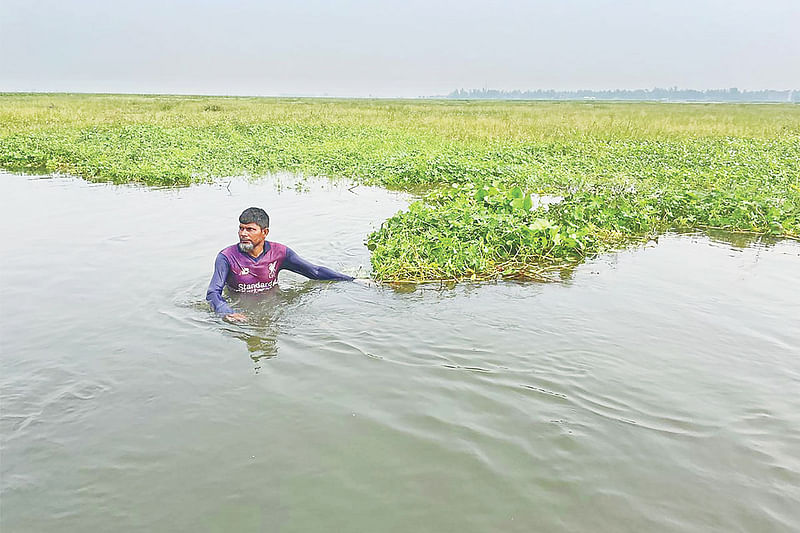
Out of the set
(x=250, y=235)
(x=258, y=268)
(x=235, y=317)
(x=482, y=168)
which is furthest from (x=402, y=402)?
(x=482, y=168)

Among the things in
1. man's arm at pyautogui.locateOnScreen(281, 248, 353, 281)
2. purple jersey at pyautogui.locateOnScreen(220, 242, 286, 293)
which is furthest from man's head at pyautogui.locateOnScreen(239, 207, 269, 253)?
man's arm at pyautogui.locateOnScreen(281, 248, 353, 281)

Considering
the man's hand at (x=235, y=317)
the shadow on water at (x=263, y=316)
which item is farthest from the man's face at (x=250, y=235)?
the man's hand at (x=235, y=317)

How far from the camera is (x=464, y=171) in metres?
15.2

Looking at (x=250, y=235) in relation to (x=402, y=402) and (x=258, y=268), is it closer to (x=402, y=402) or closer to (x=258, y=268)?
(x=258, y=268)

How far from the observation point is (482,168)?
15320mm

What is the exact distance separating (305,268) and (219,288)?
1.11 m

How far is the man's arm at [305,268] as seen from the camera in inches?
282

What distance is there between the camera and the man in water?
6.47 m

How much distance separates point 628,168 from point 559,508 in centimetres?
1385

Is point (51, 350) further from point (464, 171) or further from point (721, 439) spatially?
point (464, 171)

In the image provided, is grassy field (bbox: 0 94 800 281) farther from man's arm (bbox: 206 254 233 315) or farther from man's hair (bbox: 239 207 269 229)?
man's arm (bbox: 206 254 233 315)

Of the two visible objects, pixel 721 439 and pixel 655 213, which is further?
pixel 655 213

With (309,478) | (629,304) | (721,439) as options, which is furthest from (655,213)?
(309,478)

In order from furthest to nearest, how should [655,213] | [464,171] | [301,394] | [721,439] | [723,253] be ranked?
1. [464,171]
2. [655,213]
3. [723,253]
4. [301,394]
5. [721,439]
